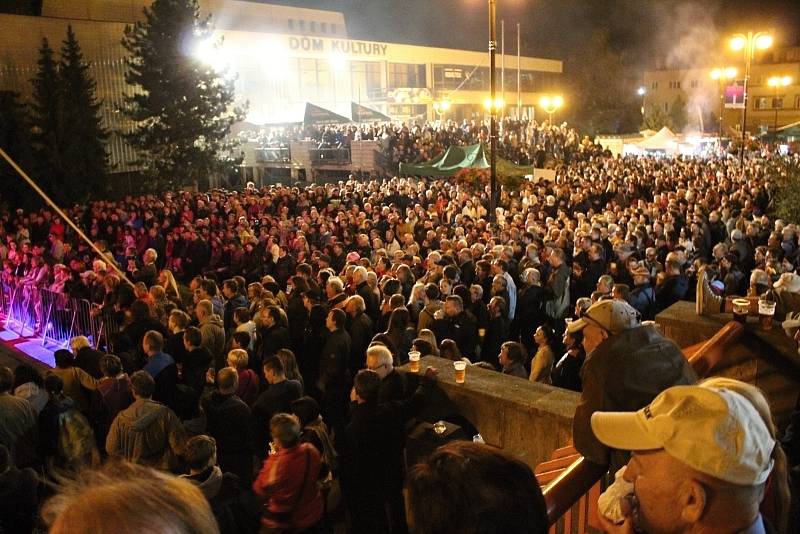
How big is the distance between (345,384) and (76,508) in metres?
5.58

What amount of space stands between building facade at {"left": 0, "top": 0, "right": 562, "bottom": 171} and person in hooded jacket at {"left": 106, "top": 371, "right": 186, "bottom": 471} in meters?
24.7

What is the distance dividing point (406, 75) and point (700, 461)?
5024cm

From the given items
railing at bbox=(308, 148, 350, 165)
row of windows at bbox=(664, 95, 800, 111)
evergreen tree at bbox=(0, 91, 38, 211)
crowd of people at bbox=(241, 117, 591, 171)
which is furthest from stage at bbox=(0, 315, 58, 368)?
row of windows at bbox=(664, 95, 800, 111)

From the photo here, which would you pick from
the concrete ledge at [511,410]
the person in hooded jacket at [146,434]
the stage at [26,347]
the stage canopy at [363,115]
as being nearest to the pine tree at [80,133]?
the stage canopy at [363,115]

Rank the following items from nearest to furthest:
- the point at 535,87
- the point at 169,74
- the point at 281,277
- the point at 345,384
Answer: the point at 345,384 → the point at 281,277 → the point at 169,74 → the point at 535,87

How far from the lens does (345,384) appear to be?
22.4ft

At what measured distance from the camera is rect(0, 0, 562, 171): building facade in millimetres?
28656

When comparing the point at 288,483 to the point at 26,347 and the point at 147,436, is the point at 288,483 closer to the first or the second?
the point at 147,436

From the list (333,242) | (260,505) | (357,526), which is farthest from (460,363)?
(333,242)

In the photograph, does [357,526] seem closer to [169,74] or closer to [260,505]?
[260,505]

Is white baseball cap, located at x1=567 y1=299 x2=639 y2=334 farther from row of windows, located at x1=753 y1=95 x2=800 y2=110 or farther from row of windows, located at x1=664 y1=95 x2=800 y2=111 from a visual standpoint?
row of windows, located at x1=664 y1=95 x2=800 y2=111

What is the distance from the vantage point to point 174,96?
1064 inches

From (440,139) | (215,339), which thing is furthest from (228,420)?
(440,139)

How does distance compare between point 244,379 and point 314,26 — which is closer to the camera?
point 244,379
